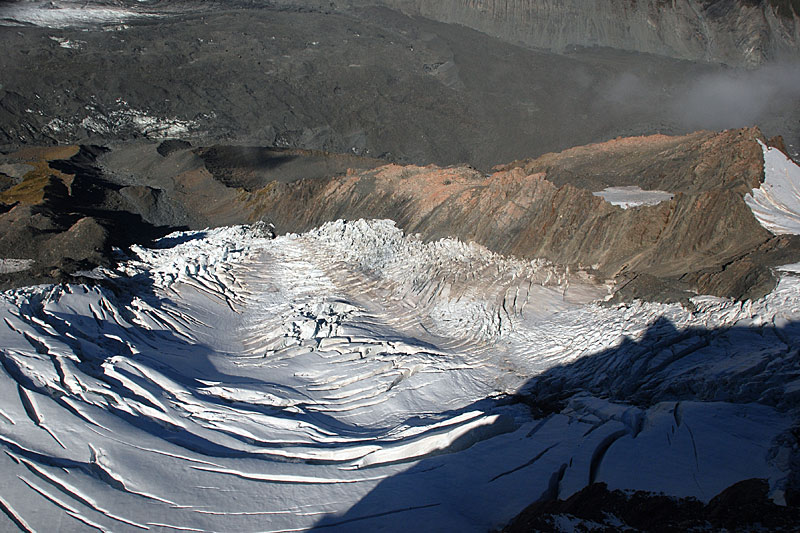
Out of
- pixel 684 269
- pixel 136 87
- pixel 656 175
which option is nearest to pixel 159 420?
pixel 684 269

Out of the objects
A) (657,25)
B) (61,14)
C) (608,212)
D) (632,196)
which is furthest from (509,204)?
(61,14)

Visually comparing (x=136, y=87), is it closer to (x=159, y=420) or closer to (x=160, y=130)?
(x=160, y=130)

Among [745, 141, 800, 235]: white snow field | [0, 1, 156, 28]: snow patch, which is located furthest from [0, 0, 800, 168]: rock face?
[745, 141, 800, 235]: white snow field

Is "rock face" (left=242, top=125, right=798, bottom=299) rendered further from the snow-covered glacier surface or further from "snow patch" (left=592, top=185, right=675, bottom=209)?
the snow-covered glacier surface

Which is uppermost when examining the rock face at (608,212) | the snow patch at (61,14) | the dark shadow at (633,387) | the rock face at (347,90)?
the snow patch at (61,14)

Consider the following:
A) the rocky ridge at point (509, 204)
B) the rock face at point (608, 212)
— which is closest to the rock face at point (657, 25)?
the rocky ridge at point (509, 204)

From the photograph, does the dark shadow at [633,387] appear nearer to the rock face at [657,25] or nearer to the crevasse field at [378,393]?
the crevasse field at [378,393]
